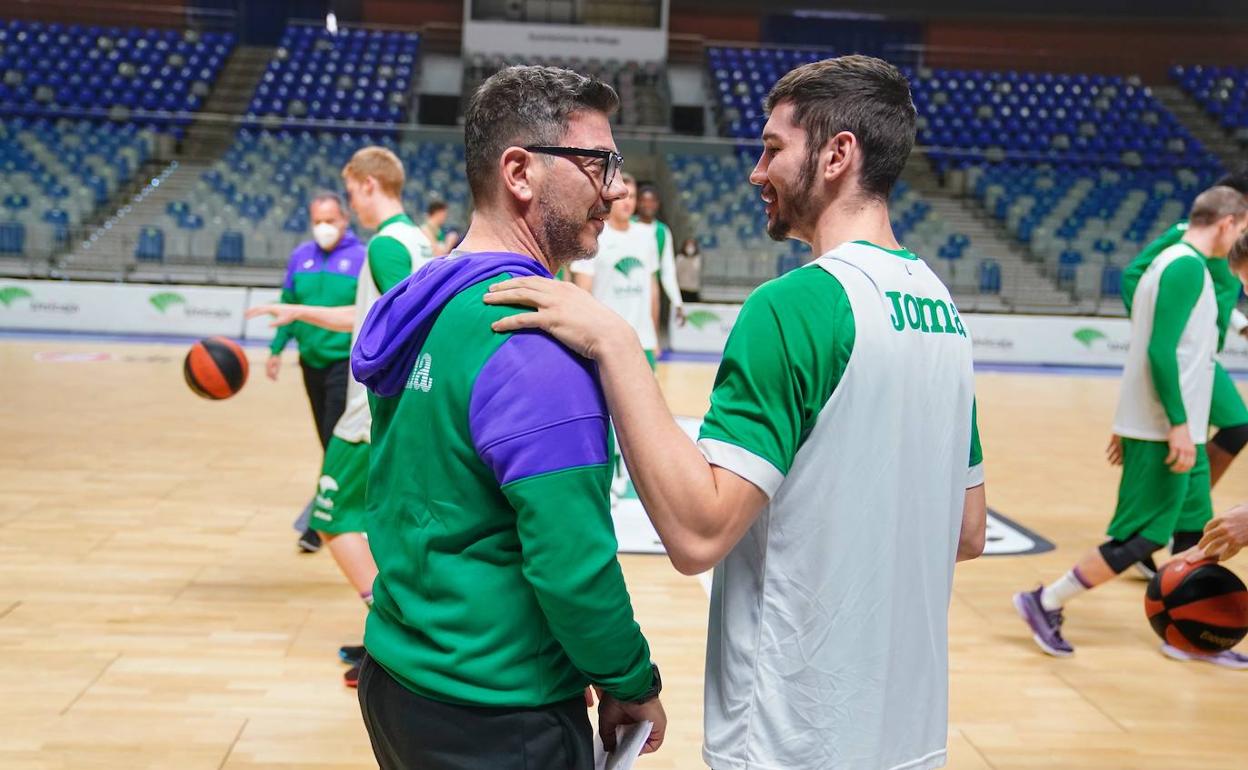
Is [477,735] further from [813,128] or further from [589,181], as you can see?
[813,128]

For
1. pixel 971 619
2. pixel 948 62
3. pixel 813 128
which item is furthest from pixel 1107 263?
pixel 813 128

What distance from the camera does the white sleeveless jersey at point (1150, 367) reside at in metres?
4.73

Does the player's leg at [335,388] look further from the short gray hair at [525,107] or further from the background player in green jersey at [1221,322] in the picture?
the short gray hair at [525,107]

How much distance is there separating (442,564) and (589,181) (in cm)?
60

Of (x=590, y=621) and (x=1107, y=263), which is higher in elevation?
(x=590, y=621)

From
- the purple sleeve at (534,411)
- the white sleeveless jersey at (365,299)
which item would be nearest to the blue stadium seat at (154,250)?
the white sleeveless jersey at (365,299)

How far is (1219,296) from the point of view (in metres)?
5.49

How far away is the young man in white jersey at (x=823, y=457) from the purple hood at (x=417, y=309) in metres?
0.10

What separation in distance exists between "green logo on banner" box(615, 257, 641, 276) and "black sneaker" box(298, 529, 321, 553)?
7.96ft

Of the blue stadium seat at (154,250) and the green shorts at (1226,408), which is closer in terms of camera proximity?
the green shorts at (1226,408)

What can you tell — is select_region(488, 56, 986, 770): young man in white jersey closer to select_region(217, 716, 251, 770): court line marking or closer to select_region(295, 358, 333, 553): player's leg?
select_region(217, 716, 251, 770): court line marking

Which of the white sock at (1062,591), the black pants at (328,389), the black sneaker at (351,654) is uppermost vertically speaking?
the black pants at (328,389)

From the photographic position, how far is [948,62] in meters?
24.3

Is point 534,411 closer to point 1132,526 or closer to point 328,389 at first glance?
point 1132,526
